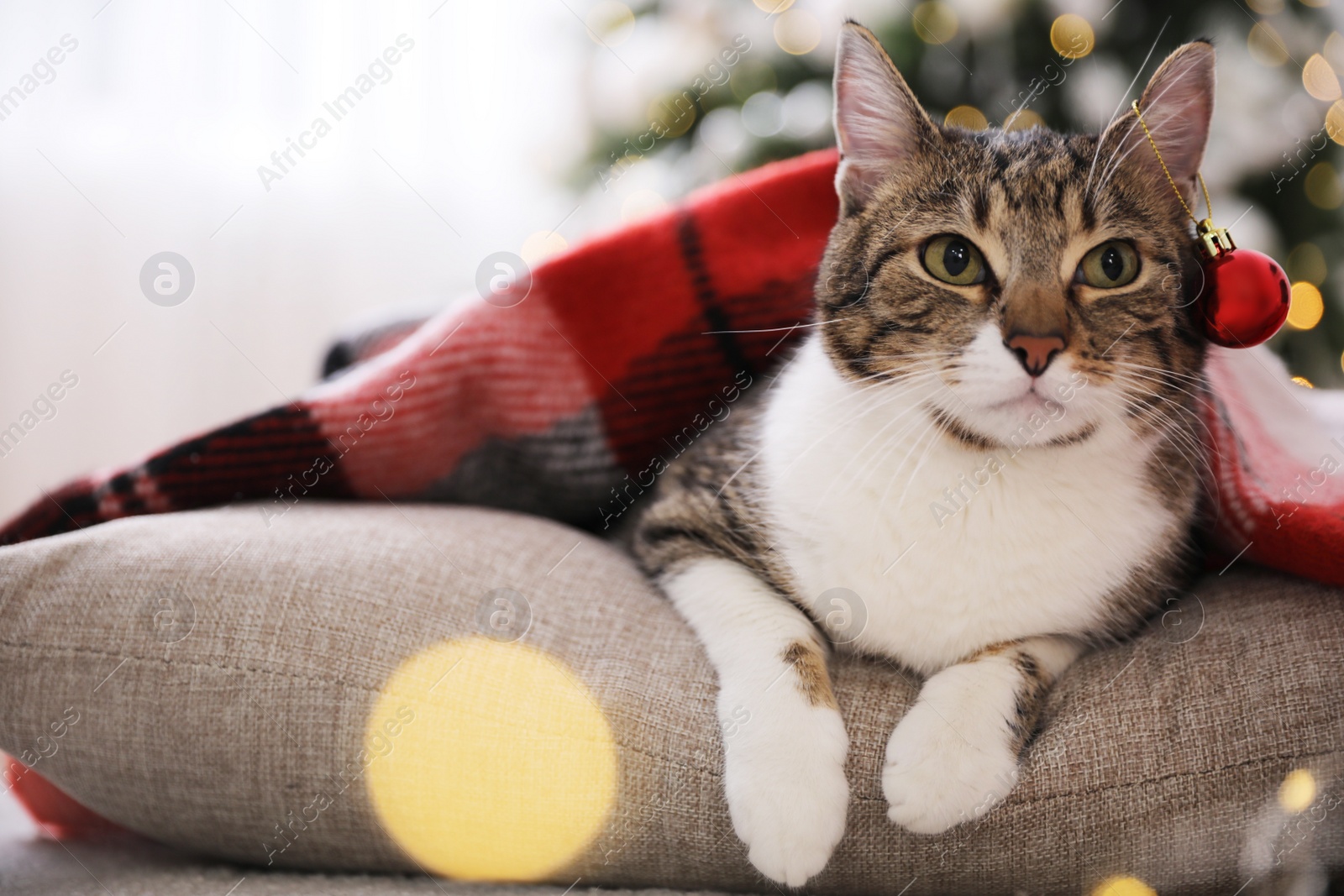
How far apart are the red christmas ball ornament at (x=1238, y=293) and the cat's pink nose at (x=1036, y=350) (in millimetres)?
189

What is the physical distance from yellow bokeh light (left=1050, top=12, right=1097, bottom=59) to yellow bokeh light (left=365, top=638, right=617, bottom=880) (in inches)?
65.7

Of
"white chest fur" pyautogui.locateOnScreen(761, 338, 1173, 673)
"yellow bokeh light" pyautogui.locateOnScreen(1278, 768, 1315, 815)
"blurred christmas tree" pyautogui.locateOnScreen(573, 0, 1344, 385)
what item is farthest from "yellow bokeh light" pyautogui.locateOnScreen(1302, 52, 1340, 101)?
"yellow bokeh light" pyautogui.locateOnScreen(1278, 768, 1315, 815)

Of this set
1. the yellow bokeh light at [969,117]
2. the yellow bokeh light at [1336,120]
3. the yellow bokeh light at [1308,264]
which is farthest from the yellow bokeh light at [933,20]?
the yellow bokeh light at [1308,264]

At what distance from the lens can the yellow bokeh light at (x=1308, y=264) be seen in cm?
177

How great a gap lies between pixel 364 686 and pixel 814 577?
0.49 m

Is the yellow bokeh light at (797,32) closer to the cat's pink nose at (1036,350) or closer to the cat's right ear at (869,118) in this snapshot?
the cat's right ear at (869,118)

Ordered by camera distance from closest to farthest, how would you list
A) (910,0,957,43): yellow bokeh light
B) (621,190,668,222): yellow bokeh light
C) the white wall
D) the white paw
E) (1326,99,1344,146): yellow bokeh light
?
the white paw
(1326,99,1344,146): yellow bokeh light
(910,0,957,43): yellow bokeh light
(621,190,668,222): yellow bokeh light
the white wall

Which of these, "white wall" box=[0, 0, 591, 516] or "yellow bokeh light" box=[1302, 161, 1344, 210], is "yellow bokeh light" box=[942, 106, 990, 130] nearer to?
"yellow bokeh light" box=[1302, 161, 1344, 210]

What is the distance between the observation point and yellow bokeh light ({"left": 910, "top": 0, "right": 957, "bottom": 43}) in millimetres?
1760

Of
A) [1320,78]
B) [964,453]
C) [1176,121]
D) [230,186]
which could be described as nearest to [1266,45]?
[1320,78]

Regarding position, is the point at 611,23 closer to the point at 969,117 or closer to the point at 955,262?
the point at 969,117

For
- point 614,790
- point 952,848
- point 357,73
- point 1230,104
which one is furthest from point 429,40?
point 952,848

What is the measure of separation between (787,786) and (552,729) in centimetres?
23

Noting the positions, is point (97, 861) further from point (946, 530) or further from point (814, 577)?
point (946, 530)
